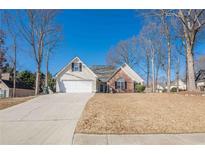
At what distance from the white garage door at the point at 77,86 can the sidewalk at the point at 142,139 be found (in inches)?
636

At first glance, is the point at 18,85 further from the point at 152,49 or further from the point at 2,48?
the point at 152,49

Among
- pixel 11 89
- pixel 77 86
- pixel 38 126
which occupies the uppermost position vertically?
pixel 77 86

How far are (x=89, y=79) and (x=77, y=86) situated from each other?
4.36 feet

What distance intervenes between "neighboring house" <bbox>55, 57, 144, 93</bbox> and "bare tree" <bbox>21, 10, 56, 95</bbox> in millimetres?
2780

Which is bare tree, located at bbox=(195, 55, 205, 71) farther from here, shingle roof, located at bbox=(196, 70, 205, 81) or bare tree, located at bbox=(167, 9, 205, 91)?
bare tree, located at bbox=(167, 9, 205, 91)

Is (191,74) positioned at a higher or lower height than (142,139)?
higher

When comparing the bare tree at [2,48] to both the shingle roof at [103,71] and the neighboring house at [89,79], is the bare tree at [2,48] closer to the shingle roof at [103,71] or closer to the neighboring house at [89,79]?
the neighboring house at [89,79]

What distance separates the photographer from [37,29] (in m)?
20.3

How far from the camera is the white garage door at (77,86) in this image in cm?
2203

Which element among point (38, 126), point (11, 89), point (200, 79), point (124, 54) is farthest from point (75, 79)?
point (200, 79)

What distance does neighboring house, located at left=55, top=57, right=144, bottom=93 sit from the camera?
22.3 metres

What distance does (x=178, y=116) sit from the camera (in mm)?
8508

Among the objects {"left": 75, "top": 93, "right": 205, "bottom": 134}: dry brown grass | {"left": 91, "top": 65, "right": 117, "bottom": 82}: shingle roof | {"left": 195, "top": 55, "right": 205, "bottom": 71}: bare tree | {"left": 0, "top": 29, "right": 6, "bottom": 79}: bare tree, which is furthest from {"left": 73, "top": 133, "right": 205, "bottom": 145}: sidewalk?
{"left": 195, "top": 55, "right": 205, "bottom": 71}: bare tree

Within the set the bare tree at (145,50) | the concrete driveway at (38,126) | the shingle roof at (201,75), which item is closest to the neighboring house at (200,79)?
the shingle roof at (201,75)
